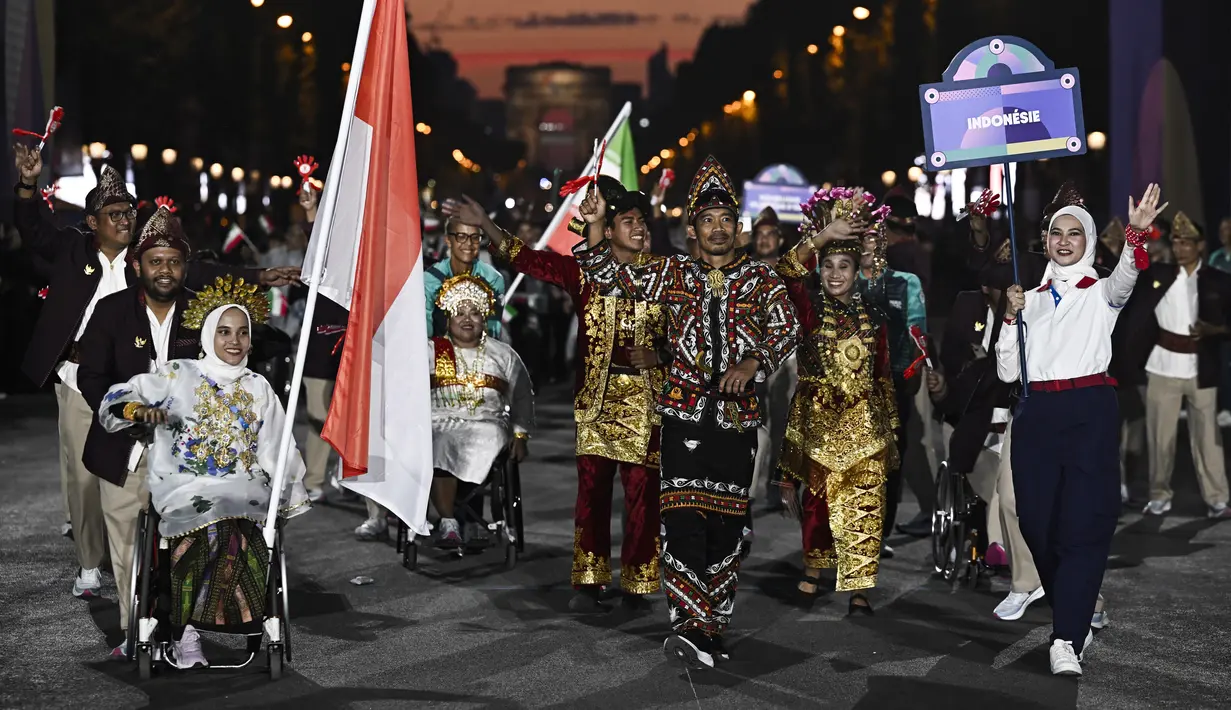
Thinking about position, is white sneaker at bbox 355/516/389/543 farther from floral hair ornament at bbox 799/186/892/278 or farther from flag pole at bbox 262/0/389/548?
flag pole at bbox 262/0/389/548

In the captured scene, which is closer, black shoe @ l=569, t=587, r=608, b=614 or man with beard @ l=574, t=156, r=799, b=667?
man with beard @ l=574, t=156, r=799, b=667

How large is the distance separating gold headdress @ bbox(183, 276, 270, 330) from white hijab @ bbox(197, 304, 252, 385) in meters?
0.06

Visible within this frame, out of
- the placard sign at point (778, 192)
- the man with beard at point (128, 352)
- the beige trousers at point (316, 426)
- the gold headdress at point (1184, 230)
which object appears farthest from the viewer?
the placard sign at point (778, 192)

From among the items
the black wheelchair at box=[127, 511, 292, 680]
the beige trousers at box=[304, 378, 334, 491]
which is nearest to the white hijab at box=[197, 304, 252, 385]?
the black wheelchair at box=[127, 511, 292, 680]

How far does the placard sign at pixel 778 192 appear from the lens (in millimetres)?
35688

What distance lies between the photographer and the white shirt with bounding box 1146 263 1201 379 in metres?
13.2

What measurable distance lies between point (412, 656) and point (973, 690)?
2.52 m

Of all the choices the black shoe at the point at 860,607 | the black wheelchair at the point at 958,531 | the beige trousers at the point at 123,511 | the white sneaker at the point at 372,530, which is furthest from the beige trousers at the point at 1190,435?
the beige trousers at the point at 123,511

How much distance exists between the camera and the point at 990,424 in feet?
31.8

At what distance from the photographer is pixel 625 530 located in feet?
30.8

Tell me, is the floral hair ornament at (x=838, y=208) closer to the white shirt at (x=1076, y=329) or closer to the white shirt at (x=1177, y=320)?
the white shirt at (x=1076, y=329)

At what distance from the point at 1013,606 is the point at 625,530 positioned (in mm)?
2046

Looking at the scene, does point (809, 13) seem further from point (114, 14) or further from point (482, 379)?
point (482, 379)

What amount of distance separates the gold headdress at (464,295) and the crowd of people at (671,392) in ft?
0.04
